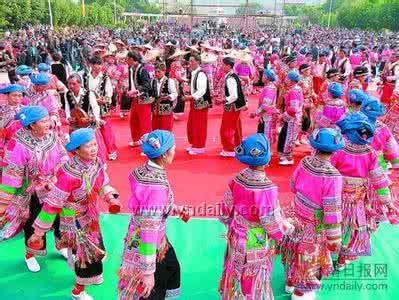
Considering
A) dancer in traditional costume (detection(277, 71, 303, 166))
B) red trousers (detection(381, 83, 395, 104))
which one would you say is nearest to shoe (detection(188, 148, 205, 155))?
dancer in traditional costume (detection(277, 71, 303, 166))

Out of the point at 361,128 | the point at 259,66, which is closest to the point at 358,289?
the point at 361,128

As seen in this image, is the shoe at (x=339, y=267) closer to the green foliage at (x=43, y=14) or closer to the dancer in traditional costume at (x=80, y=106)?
the dancer in traditional costume at (x=80, y=106)

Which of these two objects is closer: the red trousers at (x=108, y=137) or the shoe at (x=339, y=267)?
the shoe at (x=339, y=267)

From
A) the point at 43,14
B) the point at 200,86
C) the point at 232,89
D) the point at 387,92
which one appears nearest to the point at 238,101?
the point at 232,89

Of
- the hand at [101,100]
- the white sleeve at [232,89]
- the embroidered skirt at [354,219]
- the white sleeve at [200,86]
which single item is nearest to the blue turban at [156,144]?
the embroidered skirt at [354,219]

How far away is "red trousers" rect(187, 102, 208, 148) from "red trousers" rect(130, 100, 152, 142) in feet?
2.46

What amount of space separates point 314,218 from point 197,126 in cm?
413

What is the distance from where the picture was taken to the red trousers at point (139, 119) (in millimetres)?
7258

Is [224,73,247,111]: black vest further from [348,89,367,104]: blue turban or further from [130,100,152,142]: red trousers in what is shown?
[348,89,367,104]: blue turban

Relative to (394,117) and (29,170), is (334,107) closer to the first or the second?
(394,117)

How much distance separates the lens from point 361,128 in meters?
3.36

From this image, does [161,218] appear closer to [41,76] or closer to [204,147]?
[41,76]

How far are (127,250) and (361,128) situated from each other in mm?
2008

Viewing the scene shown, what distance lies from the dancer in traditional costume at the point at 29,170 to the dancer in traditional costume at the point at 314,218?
1.84 meters
